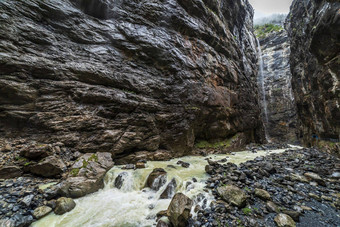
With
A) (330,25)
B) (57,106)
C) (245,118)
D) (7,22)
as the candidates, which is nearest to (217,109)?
(245,118)

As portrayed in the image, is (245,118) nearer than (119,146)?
No

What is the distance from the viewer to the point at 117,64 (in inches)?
341

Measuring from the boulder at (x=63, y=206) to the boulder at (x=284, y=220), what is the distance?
553 centimetres

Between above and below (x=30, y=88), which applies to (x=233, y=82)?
above

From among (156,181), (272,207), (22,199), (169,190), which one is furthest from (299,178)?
(22,199)

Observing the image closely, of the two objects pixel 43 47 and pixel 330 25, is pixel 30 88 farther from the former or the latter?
pixel 330 25

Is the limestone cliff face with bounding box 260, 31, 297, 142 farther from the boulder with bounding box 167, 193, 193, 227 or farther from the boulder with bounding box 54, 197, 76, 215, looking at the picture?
the boulder with bounding box 54, 197, 76, 215

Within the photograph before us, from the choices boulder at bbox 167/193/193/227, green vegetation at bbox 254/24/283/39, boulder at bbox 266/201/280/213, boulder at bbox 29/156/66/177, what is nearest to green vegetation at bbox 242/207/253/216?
boulder at bbox 266/201/280/213

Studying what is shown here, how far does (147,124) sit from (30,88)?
5922mm

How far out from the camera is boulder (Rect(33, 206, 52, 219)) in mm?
3577

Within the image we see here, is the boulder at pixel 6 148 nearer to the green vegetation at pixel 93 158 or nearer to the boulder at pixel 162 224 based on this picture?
the green vegetation at pixel 93 158

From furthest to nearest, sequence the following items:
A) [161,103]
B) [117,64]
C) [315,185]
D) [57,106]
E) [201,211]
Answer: [161,103], [117,64], [57,106], [315,185], [201,211]

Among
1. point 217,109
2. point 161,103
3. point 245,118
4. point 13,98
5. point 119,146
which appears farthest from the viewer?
point 245,118

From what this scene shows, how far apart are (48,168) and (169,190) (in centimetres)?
464
